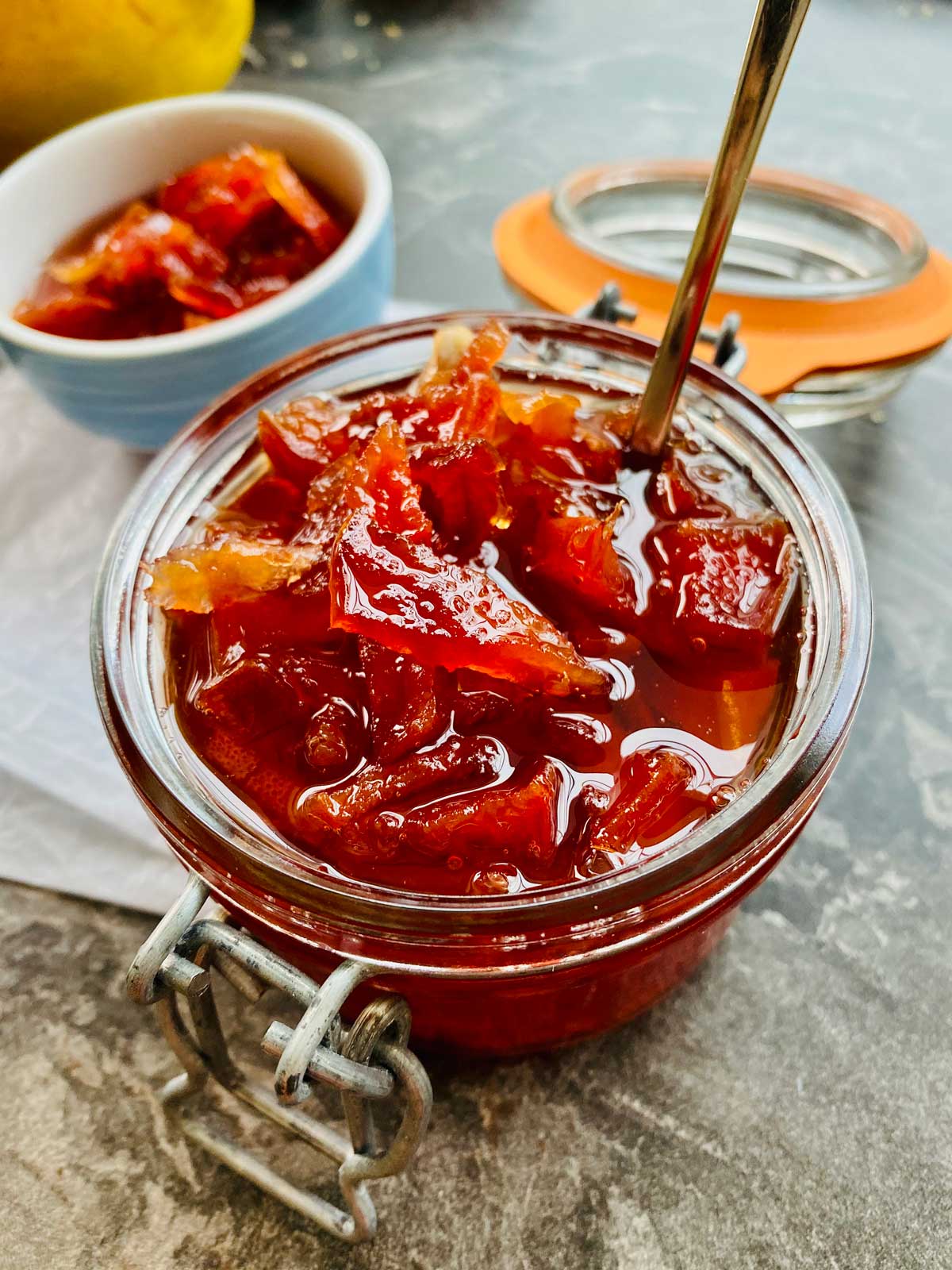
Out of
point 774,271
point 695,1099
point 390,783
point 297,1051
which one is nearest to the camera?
point 297,1051

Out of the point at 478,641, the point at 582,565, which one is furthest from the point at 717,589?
the point at 478,641

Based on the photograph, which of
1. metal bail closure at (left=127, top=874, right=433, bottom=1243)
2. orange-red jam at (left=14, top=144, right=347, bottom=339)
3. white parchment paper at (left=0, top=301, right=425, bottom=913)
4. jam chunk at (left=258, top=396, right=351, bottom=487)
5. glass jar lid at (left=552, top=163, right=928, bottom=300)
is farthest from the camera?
glass jar lid at (left=552, top=163, right=928, bottom=300)

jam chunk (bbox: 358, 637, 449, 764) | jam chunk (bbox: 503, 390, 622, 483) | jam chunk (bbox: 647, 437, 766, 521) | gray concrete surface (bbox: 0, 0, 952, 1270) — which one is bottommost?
gray concrete surface (bbox: 0, 0, 952, 1270)

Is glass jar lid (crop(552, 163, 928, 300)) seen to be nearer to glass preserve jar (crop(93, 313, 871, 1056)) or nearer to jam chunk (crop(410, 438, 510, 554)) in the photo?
glass preserve jar (crop(93, 313, 871, 1056))

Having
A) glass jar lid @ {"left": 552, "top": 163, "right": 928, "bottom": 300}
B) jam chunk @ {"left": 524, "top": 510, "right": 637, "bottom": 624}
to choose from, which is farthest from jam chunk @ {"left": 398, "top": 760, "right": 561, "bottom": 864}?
glass jar lid @ {"left": 552, "top": 163, "right": 928, "bottom": 300}

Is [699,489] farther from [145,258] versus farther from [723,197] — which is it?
[145,258]

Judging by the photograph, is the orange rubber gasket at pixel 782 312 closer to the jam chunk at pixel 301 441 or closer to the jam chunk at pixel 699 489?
the jam chunk at pixel 699 489

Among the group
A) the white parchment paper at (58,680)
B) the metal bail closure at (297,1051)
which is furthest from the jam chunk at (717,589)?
the white parchment paper at (58,680)
